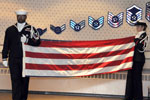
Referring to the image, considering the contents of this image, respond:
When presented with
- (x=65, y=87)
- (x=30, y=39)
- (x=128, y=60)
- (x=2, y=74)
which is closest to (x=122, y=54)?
(x=128, y=60)

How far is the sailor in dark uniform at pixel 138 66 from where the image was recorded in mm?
5348

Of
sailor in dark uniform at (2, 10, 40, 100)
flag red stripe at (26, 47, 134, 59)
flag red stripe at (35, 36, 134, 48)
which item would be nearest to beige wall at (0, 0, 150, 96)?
flag red stripe at (35, 36, 134, 48)

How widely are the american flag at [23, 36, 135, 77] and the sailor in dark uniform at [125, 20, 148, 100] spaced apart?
0.40 feet

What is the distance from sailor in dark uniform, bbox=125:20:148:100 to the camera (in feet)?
17.5

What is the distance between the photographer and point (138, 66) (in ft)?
17.7

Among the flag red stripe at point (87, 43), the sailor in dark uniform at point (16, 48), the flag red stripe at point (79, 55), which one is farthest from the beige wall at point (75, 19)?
the sailor in dark uniform at point (16, 48)

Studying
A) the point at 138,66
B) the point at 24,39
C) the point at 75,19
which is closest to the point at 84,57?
the point at 75,19

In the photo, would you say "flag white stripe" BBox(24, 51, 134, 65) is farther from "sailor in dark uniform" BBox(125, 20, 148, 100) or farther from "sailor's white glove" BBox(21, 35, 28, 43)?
"sailor's white glove" BBox(21, 35, 28, 43)

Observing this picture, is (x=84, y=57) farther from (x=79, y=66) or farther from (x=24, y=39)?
(x=24, y=39)

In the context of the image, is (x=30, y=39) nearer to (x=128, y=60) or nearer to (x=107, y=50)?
(x=107, y=50)

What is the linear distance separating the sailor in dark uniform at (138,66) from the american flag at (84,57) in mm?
123

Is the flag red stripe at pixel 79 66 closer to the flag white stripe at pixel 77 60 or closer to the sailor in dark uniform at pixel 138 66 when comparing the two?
the flag white stripe at pixel 77 60

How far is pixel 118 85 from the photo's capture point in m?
6.06

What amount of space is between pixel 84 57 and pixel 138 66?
1049mm
